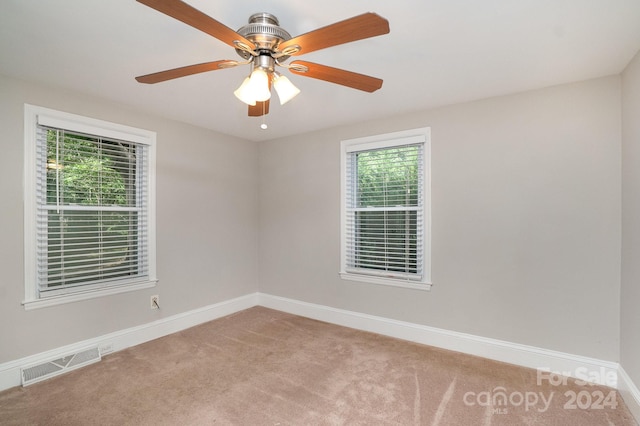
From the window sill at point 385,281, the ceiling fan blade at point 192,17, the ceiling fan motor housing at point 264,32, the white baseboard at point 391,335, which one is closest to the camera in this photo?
the ceiling fan blade at point 192,17

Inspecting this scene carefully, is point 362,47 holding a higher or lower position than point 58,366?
higher

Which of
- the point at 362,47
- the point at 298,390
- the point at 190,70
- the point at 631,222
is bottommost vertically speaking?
the point at 298,390

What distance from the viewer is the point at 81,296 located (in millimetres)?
2721

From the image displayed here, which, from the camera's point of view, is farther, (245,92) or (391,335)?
(391,335)

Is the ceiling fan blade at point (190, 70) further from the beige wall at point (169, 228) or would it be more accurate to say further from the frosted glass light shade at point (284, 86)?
the beige wall at point (169, 228)

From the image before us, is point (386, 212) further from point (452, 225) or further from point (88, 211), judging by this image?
point (88, 211)

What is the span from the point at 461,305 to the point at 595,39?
2220 millimetres

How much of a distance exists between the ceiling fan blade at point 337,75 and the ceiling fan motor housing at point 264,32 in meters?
0.13

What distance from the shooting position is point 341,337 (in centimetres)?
324

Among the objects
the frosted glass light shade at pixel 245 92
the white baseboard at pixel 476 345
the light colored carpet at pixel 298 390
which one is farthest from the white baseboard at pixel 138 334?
the frosted glass light shade at pixel 245 92

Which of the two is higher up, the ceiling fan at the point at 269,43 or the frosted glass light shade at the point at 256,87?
the ceiling fan at the point at 269,43

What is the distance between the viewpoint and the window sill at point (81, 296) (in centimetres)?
247

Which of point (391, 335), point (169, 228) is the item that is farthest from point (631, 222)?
point (169, 228)

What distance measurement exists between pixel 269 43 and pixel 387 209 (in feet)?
7.37
